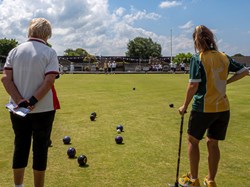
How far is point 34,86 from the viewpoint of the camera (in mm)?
4426

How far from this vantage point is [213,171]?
17.2 ft

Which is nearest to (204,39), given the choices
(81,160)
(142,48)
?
(81,160)

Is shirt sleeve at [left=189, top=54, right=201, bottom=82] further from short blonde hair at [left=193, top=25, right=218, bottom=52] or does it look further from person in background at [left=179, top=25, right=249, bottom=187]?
short blonde hair at [left=193, top=25, right=218, bottom=52]

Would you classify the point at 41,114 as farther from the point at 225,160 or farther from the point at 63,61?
the point at 63,61

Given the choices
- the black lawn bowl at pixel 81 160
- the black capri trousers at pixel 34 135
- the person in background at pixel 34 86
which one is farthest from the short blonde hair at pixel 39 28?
the black lawn bowl at pixel 81 160

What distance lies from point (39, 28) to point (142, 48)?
113m

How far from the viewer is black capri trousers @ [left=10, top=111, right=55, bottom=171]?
177 inches

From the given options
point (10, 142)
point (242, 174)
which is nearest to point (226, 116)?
point (242, 174)

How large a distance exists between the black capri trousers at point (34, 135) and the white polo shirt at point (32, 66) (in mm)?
121

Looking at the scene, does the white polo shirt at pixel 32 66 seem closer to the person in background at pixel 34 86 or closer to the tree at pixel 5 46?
the person in background at pixel 34 86

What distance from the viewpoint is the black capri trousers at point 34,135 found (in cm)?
449

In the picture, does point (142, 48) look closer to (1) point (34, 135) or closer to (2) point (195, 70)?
(2) point (195, 70)

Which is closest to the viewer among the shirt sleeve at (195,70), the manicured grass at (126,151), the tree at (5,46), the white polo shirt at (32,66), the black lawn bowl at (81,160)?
the white polo shirt at (32,66)

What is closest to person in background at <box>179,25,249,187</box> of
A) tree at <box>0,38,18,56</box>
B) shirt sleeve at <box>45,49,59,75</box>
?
shirt sleeve at <box>45,49,59,75</box>
